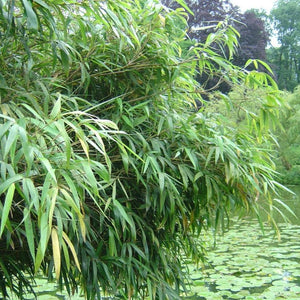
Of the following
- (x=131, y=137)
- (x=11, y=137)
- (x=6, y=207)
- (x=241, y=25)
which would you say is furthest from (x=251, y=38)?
(x=6, y=207)

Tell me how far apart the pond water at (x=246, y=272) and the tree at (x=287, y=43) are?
77.3 ft

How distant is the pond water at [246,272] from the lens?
3.74 metres

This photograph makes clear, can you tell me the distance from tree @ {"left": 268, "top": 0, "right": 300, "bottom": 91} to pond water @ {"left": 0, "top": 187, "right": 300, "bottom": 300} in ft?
77.3

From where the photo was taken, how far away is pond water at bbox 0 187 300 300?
12.3ft

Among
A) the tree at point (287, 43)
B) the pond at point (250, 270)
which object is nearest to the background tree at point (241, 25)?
the tree at point (287, 43)

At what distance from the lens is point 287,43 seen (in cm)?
2972

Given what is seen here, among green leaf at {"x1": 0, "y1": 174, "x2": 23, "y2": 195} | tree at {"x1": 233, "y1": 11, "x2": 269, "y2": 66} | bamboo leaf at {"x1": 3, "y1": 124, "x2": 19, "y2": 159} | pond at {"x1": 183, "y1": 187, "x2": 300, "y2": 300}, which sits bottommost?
pond at {"x1": 183, "y1": 187, "x2": 300, "y2": 300}

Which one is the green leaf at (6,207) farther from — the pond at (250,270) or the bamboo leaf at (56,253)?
the pond at (250,270)

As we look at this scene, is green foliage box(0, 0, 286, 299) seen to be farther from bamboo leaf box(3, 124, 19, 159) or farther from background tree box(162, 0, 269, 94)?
background tree box(162, 0, 269, 94)

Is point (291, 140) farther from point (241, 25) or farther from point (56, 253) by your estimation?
point (56, 253)

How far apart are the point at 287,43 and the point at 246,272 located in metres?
27.8

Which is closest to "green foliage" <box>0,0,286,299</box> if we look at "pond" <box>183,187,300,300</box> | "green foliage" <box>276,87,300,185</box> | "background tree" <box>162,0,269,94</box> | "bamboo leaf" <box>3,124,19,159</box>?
"bamboo leaf" <box>3,124,19,159</box>

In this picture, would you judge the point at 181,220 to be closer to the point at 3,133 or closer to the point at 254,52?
the point at 3,133

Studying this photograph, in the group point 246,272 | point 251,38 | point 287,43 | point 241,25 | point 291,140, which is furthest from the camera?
point 287,43
